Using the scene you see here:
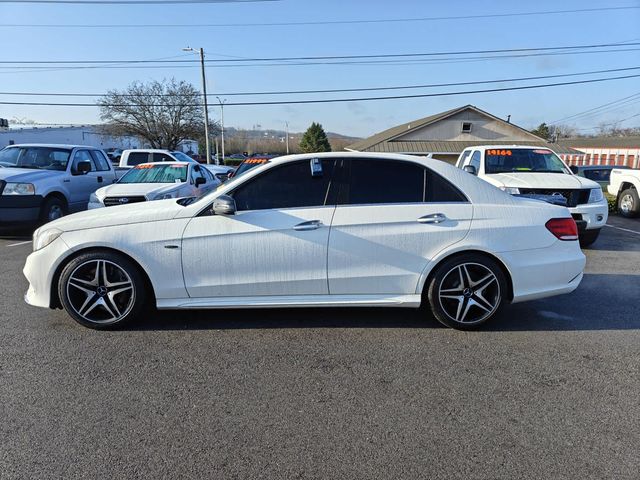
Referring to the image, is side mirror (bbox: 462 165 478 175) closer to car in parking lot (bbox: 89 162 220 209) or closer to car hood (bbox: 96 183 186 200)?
car in parking lot (bbox: 89 162 220 209)

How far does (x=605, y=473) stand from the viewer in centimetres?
231

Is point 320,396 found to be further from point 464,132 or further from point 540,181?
point 464,132

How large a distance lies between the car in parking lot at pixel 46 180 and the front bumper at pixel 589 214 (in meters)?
9.87

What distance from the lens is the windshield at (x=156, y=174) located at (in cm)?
996

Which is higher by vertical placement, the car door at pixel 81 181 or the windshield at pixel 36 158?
the windshield at pixel 36 158

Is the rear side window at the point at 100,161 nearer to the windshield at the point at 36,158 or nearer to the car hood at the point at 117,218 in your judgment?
the windshield at the point at 36,158

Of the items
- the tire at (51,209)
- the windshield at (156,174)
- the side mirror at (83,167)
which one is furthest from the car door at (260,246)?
the side mirror at (83,167)

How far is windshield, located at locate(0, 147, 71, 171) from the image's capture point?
9.68 m

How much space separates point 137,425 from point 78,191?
28.5ft

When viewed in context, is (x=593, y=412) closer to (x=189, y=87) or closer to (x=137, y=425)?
(x=137, y=425)

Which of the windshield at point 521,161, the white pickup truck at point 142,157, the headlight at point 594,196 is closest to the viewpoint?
the headlight at point 594,196

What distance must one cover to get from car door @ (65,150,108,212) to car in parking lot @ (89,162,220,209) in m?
0.90

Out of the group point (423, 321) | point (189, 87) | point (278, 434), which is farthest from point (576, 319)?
point (189, 87)

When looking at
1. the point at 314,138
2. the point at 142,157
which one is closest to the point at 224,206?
the point at 142,157
